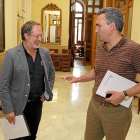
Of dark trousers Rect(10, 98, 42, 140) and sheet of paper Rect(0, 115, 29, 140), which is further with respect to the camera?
dark trousers Rect(10, 98, 42, 140)

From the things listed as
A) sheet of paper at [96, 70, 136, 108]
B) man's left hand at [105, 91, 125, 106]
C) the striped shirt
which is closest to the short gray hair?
the striped shirt

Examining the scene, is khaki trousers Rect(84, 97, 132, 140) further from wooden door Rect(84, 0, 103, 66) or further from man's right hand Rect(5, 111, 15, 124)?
wooden door Rect(84, 0, 103, 66)

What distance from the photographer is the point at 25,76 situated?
73.8 inches

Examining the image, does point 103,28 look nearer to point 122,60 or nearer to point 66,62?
point 122,60

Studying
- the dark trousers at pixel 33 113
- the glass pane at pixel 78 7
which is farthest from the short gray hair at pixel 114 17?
the glass pane at pixel 78 7

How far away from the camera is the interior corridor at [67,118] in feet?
10.2

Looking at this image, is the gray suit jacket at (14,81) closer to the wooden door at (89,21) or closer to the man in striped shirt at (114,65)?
the man in striped shirt at (114,65)

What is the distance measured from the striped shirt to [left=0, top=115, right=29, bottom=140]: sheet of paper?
0.84 metres

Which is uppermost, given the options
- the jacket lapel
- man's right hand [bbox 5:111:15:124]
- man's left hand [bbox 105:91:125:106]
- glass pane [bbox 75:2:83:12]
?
glass pane [bbox 75:2:83:12]

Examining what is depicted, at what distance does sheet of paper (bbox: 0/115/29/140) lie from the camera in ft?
6.23

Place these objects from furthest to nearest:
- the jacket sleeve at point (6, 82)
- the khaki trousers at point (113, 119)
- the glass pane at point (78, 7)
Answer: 1. the glass pane at point (78, 7)
2. the jacket sleeve at point (6, 82)
3. the khaki trousers at point (113, 119)

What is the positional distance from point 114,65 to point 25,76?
2.92 feet

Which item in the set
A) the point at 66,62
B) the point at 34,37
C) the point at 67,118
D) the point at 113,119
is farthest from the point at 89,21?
the point at 113,119

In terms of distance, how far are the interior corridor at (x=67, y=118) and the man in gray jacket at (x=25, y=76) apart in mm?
1176
